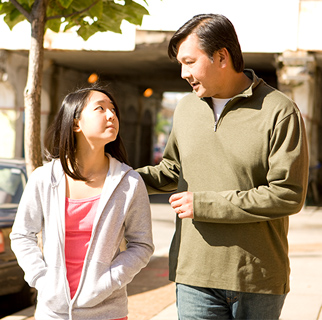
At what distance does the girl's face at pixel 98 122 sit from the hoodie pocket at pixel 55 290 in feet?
1.87

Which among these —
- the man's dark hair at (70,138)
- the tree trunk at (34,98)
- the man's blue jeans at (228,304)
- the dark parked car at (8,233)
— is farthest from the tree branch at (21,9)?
the man's blue jeans at (228,304)

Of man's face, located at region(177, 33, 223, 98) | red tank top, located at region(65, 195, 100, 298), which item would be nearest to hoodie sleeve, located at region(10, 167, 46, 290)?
red tank top, located at region(65, 195, 100, 298)

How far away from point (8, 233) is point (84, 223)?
309 centimetres

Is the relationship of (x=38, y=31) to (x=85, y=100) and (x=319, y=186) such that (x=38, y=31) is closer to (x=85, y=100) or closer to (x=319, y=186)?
(x=85, y=100)

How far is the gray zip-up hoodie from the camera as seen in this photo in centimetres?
253

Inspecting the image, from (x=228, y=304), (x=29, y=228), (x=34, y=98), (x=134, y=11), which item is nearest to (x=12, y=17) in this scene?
(x=34, y=98)

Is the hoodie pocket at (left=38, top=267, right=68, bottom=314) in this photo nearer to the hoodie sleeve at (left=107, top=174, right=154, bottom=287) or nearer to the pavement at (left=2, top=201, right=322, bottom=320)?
the hoodie sleeve at (left=107, top=174, right=154, bottom=287)

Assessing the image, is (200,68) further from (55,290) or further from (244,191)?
(55,290)

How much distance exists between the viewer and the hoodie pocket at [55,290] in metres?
2.53

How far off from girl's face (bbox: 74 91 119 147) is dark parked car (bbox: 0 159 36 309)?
2.98 meters

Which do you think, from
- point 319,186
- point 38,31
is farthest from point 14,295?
point 319,186

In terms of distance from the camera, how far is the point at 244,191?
8.16 feet

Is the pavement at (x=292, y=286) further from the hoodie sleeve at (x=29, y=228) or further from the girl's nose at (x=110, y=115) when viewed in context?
the girl's nose at (x=110, y=115)

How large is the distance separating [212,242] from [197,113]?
0.56 m
